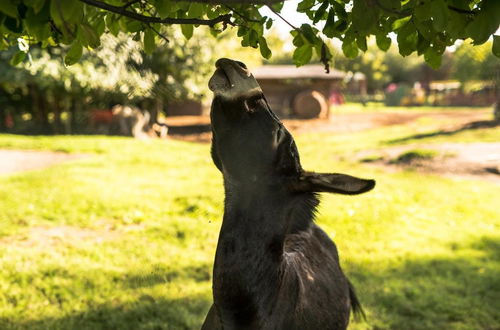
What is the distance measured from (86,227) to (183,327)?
337cm

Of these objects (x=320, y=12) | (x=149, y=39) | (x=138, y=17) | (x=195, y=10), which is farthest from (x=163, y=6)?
(x=320, y=12)

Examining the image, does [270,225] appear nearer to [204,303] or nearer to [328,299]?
[328,299]

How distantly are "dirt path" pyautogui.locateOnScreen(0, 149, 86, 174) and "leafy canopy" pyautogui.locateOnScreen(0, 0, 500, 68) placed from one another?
31.9ft

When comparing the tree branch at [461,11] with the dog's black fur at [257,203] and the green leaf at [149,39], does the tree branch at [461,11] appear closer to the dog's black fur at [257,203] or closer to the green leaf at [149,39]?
the dog's black fur at [257,203]

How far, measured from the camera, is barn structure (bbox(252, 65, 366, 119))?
29.8m

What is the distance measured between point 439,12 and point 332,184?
2.64ft

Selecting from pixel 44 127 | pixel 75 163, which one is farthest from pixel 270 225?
pixel 44 127

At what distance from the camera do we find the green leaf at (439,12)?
1.84m

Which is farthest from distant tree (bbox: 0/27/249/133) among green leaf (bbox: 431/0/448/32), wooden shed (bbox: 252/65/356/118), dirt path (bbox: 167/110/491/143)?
green leaf (bbox: 431/0/448/32)

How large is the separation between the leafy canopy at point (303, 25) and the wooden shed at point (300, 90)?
88.0 feet

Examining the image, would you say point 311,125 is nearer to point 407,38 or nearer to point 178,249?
point 178,249

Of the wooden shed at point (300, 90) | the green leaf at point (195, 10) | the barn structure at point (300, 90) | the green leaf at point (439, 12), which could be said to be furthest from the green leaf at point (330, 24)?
the wooden shed at point (300, 90)

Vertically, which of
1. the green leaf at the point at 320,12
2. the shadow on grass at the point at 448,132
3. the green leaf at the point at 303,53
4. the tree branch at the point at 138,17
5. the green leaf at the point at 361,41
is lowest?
the shadow on grass at the point at 448,132

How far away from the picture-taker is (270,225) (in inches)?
77.8
